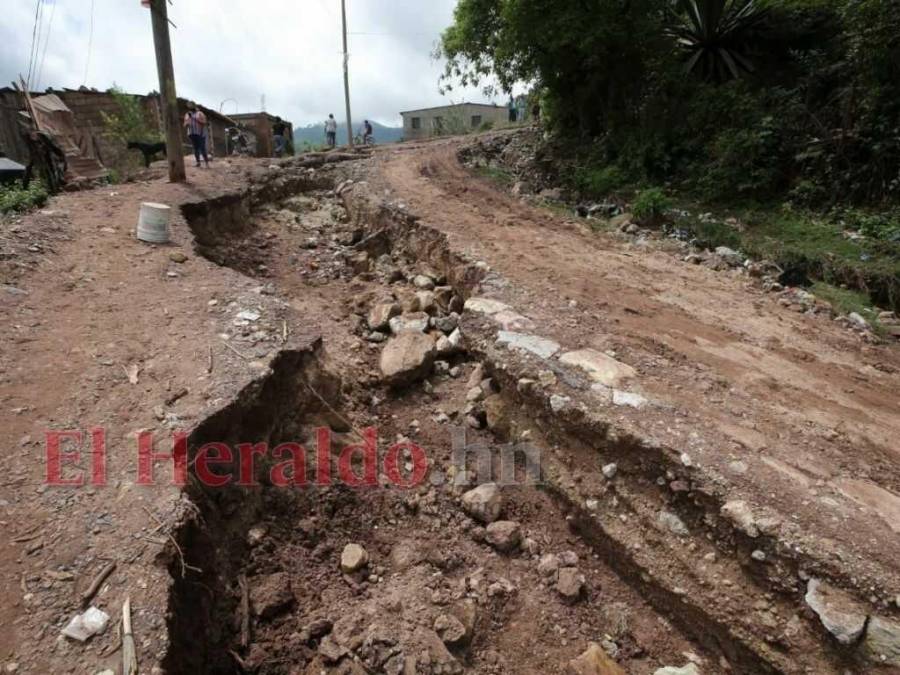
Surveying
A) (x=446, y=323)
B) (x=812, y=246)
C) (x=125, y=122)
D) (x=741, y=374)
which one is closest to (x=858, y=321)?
(x=812, y=246)

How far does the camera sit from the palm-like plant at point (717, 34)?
358 inches

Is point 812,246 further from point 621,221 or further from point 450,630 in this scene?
point 450,630

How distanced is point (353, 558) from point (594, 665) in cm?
126

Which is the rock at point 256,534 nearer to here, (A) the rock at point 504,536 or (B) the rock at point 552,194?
(A) the rock at point 504,536

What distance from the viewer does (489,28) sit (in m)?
11.0

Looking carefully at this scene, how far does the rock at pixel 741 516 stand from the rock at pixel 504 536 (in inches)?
42.6

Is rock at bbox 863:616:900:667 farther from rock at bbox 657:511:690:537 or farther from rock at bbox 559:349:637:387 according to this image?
rock at bbox 559:349:637:387

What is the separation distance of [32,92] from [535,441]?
14.4m

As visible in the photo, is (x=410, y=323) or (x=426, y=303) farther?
(x=426, y=303)

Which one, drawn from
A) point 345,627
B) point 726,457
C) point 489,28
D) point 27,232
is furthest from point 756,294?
point 489,28

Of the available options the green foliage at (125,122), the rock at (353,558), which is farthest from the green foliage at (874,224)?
the green foliage at (125,122)

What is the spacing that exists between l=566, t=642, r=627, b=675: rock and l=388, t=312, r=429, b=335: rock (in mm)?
2912

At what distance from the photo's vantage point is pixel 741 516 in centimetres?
222

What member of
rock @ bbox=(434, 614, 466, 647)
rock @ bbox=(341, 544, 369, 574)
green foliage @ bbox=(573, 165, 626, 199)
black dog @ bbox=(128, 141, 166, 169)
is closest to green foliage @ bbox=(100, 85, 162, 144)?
black dog @ bbox=(128, 141, 166, 169)
